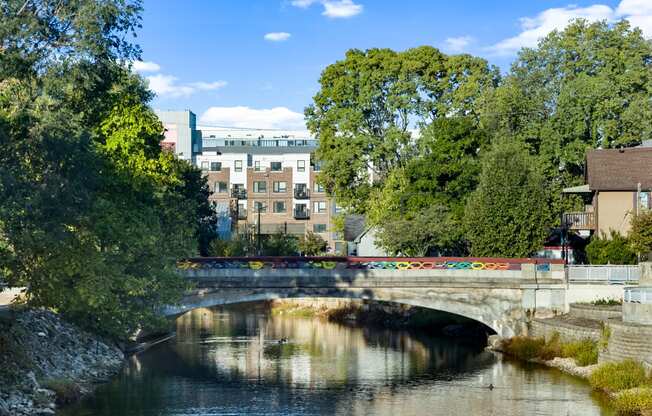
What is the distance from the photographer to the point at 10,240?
4722cm

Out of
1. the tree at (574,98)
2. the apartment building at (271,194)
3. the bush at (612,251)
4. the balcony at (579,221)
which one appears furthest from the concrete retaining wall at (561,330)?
the apartment building at (271,194)

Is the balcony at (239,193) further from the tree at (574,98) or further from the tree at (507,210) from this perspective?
the tree at (507,210)

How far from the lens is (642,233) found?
69.1 m

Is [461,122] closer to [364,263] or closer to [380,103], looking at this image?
[380,103]

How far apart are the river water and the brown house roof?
1750 centimetres

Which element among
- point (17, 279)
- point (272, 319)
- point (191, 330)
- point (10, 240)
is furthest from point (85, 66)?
point (272, 319)

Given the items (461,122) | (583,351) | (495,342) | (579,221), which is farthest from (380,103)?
(583,351)

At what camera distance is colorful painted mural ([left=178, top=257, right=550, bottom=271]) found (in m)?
70.1

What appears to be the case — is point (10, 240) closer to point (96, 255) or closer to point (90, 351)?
point (96, 255)

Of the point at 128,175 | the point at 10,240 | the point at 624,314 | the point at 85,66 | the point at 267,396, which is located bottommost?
the point at 267,396

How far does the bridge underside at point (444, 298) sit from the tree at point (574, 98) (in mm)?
18242

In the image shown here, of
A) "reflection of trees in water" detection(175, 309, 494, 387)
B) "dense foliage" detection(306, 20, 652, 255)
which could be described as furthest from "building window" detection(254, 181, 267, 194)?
"reflection of trees in water" detection(175, 309, 494, 387)

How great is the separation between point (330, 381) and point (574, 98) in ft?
130

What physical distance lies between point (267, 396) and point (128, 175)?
18.8 m
